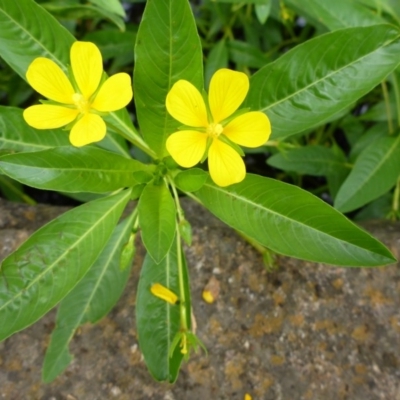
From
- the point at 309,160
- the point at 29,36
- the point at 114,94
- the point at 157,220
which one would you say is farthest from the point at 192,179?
the point at 309,160

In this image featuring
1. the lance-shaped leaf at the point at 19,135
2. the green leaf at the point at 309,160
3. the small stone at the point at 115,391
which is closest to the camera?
the lance-shaped leaf at the point at 19,135

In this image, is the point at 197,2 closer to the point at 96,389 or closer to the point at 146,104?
the point at 146,104

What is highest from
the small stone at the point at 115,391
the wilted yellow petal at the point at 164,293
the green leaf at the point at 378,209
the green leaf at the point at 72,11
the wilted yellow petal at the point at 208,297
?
the green leaf at the point at 72,11

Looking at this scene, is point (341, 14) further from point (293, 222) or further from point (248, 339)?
point (248, 339)

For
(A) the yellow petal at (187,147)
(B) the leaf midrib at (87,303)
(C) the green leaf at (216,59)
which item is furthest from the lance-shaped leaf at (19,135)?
(C) the green leaf at (216,59)

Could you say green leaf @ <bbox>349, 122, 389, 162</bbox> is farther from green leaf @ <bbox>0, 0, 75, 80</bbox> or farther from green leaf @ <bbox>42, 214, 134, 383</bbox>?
green leaf @ <bbox>0, 0, 75, 80</bbox>

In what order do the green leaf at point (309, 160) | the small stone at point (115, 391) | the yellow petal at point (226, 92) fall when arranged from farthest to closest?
the green leaf at point (309, 160) → the small stone at point (115, 391) → the yellow petal at point (226, 92)

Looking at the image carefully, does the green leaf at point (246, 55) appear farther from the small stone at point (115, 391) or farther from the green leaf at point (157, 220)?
the small stone at point (115, 391)
